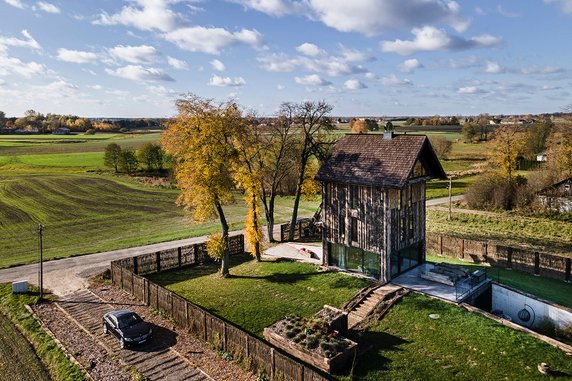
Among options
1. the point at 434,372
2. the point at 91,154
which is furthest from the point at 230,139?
the point at 91,154

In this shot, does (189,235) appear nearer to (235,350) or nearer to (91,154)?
(235,350)

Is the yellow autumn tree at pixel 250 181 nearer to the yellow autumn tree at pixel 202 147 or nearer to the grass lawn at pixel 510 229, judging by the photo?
the yellow autumn tree at pixel 202 147

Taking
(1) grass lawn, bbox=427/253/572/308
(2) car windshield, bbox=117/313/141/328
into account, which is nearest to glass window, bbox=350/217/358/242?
(1) grass lawn, bbox=427/253/572/308

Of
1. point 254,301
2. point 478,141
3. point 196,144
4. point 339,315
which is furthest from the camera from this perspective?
point 478,141

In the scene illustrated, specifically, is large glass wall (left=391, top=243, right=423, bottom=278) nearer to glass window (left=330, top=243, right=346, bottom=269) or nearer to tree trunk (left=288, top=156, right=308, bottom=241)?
glass window (left=330, top=243, right=346, bottom=269)

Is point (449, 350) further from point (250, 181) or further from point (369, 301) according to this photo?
point (250, 181)

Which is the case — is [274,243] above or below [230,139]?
below

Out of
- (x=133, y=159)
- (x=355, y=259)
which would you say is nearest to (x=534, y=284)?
(x=355, y=259)
